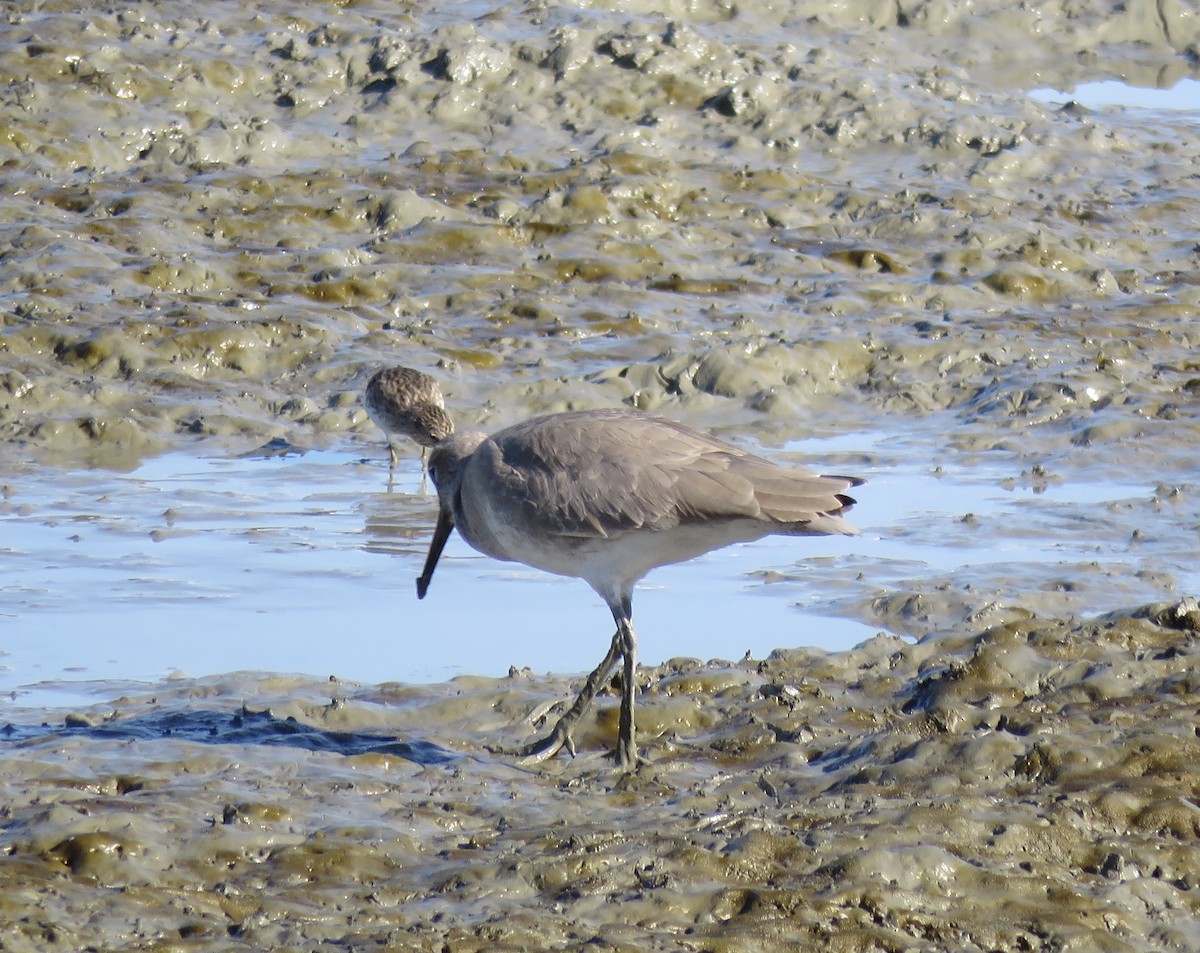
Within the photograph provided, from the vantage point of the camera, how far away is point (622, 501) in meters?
5.92

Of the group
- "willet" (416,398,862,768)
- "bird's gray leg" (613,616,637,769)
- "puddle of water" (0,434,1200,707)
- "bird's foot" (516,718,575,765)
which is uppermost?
"willet" (416,398,862,768)

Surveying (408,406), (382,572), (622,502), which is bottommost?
(382,572)

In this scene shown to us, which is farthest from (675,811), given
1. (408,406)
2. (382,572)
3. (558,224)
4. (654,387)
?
(558,224)

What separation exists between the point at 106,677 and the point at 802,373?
525 cm

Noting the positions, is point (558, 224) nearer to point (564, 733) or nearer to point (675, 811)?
point (564, 733)

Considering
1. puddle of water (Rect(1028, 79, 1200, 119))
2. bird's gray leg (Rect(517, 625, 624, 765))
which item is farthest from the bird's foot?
puddle of water (Rect(1028, 79, 1200, 119))

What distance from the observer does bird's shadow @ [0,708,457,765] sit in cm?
589

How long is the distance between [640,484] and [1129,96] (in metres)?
12.3

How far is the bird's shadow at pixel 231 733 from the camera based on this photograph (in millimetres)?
5895

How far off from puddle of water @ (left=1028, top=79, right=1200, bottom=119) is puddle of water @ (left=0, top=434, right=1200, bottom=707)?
7.74 meters

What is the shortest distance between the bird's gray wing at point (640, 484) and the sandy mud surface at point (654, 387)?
0.78m

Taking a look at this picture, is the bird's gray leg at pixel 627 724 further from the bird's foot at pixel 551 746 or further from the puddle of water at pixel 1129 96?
the puddle of water at pixel 1129 96

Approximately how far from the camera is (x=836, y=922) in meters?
4.50

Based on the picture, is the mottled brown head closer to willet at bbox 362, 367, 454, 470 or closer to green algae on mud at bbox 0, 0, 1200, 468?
willet at bbox 362, 367, 454, 470
